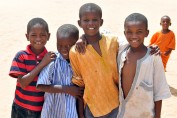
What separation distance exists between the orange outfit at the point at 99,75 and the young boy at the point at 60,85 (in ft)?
0.25

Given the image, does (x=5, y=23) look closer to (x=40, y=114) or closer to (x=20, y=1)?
(x=20, y=1)

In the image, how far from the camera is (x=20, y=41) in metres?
9.97

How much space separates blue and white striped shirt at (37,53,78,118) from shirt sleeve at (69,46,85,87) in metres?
0.05

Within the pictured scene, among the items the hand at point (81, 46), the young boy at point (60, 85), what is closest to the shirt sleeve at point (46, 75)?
the young boy at point (60, 85)

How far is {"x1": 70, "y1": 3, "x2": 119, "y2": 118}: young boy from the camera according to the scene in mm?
2354

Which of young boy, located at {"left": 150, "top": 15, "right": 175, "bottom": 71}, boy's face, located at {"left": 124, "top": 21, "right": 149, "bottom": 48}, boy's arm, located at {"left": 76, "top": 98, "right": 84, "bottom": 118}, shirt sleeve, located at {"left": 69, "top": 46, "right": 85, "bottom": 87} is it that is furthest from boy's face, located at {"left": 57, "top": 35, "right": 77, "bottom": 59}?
young boy, located at {"left": 150, "top": 15, "right": 175, "bottom": 71}

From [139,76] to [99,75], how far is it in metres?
0.30

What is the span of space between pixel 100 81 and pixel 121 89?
0.17m

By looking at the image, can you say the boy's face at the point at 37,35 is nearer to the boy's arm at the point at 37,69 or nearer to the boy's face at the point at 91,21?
the boy's arm at the point at 37,69

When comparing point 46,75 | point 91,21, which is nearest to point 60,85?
point 46,75

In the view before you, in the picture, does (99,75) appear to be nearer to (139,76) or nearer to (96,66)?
(96,66)

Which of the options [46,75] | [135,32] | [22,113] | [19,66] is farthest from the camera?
[22,113]

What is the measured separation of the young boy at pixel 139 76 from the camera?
7.48 feet

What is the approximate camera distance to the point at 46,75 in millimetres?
2393
